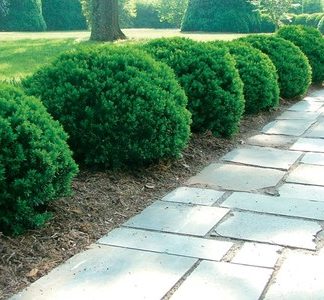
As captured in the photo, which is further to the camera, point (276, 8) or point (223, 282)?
point (276, 8)

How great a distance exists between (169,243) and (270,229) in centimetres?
75

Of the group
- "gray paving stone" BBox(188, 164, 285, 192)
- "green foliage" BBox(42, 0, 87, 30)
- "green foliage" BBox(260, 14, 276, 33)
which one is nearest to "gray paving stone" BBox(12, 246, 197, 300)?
"gray paving stone" BBox(188, 164, 285, 192)

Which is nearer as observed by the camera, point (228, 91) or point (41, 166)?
point (41, 166)

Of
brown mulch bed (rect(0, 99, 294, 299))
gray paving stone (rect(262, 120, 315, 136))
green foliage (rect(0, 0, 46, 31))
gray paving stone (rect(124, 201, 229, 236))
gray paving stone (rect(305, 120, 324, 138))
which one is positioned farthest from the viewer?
green foliage (rect(0, 0, 46, 31))

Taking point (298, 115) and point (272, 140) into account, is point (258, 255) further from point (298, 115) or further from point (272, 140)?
point (298, 115)

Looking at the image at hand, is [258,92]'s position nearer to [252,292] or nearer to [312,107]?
[312,107]

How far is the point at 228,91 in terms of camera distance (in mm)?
6688

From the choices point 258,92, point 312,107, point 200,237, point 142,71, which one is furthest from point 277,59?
point 200,237

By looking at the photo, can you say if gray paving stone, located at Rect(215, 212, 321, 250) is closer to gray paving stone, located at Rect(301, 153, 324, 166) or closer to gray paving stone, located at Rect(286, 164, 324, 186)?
gray paving stone, located at Rect(286, 164, 324, 186)

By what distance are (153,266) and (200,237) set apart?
0.56m

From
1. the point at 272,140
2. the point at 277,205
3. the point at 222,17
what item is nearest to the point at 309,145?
the point at 272,140

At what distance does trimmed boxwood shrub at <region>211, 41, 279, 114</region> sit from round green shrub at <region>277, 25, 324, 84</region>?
331 cm

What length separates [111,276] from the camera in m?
3.40

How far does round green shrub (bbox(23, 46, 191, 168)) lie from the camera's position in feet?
16.8
